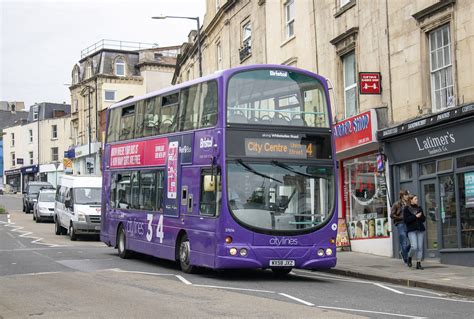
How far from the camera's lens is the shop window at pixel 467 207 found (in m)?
15.9

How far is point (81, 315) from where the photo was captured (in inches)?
360

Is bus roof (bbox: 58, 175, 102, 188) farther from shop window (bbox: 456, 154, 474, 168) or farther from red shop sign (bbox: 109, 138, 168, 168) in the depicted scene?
shop window (bbox: 456, 154, 474, 168)

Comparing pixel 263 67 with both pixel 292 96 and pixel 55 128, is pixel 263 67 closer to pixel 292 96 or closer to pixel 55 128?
pixel 292 96

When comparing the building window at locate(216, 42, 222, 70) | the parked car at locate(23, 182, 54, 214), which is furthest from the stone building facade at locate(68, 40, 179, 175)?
the building window at locate(216, 42, 222, 70)

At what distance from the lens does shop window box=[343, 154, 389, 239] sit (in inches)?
787

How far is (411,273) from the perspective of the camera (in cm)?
Result: 1490

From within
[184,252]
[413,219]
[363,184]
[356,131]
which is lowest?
[184,252]

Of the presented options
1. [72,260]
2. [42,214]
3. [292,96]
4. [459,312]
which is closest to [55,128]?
[42,214]

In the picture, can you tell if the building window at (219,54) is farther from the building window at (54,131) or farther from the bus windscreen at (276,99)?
the building window at (54,131)

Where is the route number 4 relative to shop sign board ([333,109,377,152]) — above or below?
below

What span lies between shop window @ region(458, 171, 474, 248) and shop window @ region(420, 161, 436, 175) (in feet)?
4.16

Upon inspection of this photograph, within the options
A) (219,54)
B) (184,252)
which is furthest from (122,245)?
(219,54)

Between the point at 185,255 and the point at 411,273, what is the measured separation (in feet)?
16.4

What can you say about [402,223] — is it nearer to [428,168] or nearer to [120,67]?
[428,168]
